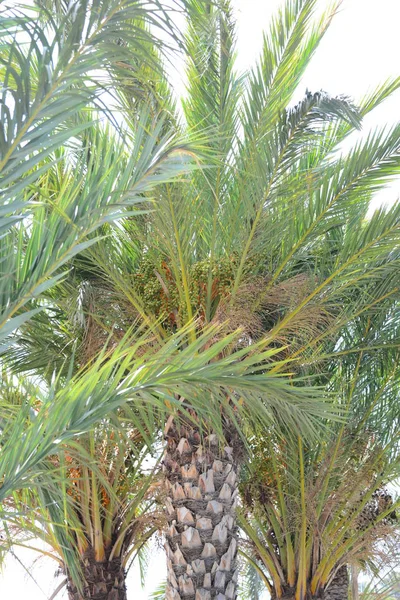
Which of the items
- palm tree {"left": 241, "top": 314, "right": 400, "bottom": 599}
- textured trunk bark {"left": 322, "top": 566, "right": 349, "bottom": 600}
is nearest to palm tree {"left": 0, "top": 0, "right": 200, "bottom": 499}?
palm tree {"left": 241, "top": 314, "right": 400, "bottom": 599}

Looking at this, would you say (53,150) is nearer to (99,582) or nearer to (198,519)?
(198,519)

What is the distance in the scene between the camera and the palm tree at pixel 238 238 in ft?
22.5

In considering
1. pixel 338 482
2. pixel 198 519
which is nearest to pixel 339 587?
pixel 338 482

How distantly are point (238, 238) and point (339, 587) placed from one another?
16.8ft

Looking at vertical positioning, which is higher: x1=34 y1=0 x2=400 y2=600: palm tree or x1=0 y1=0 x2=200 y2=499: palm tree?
x1=34 y1=0 x2=400 y2=600: palm tree

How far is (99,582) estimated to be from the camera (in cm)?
852

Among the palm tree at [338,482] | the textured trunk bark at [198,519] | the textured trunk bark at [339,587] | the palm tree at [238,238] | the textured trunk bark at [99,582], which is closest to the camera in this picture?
the palm tree at [238,238]

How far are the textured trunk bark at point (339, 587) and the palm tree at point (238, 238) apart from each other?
10.2 feet

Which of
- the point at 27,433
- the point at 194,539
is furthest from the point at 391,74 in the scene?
the point at 27,433

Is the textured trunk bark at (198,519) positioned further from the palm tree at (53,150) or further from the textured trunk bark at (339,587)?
the palm tree at (53,150)

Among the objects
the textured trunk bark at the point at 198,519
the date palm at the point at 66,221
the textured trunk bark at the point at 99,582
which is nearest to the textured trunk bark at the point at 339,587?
the textured trunk bark at the point at 99,582

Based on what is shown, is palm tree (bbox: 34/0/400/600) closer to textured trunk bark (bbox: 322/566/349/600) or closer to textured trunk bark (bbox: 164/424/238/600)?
textured trunk bark (bbox: 164/424/238/600)

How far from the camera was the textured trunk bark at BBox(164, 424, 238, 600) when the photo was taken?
23.8 feet

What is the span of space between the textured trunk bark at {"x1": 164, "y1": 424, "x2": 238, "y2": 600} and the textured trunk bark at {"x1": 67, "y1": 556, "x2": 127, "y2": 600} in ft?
4.29
